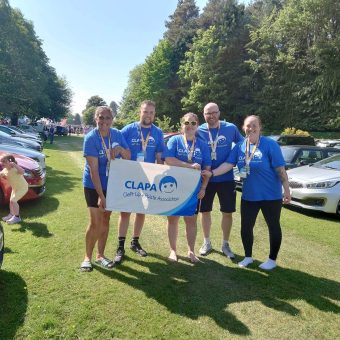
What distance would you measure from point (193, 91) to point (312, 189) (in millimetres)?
34931

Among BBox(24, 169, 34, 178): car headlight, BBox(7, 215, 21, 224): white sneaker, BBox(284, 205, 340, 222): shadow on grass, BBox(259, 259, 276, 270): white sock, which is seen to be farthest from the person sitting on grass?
BBox(284, 205, 340, 222): shadow on grass

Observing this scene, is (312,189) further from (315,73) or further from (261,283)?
(315,73)

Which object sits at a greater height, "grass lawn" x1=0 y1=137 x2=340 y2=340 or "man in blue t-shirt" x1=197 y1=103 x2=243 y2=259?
"man in blue t-shirt" x1=197 y1=103 x2=243 y2=259

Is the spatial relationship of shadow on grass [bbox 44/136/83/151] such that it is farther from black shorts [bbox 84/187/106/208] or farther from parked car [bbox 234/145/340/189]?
black shorts [bbox 84/187/106/208]

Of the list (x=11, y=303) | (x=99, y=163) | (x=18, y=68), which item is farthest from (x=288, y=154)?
(x=18, y=68)

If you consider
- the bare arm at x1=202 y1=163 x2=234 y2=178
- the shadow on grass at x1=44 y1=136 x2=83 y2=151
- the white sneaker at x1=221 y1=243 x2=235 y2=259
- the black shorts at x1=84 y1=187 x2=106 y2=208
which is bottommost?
the shadow on grass at x1=44 y1=136 x2=83 y2=151

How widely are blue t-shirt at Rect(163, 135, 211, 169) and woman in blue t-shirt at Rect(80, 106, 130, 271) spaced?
600mm

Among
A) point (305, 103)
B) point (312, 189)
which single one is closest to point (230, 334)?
point (312, 189)

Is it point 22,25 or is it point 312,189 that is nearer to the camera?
point 312,189

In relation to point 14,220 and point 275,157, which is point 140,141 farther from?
point 14,220

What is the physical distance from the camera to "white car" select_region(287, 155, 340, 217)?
762 cm

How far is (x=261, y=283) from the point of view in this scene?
14.3ft

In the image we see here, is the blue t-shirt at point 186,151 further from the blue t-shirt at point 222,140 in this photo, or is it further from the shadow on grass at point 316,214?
the shadow on grass at point 316,214

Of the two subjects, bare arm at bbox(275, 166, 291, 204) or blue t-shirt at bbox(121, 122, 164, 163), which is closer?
bare arm at bbox(275, 166, 291, 204)
